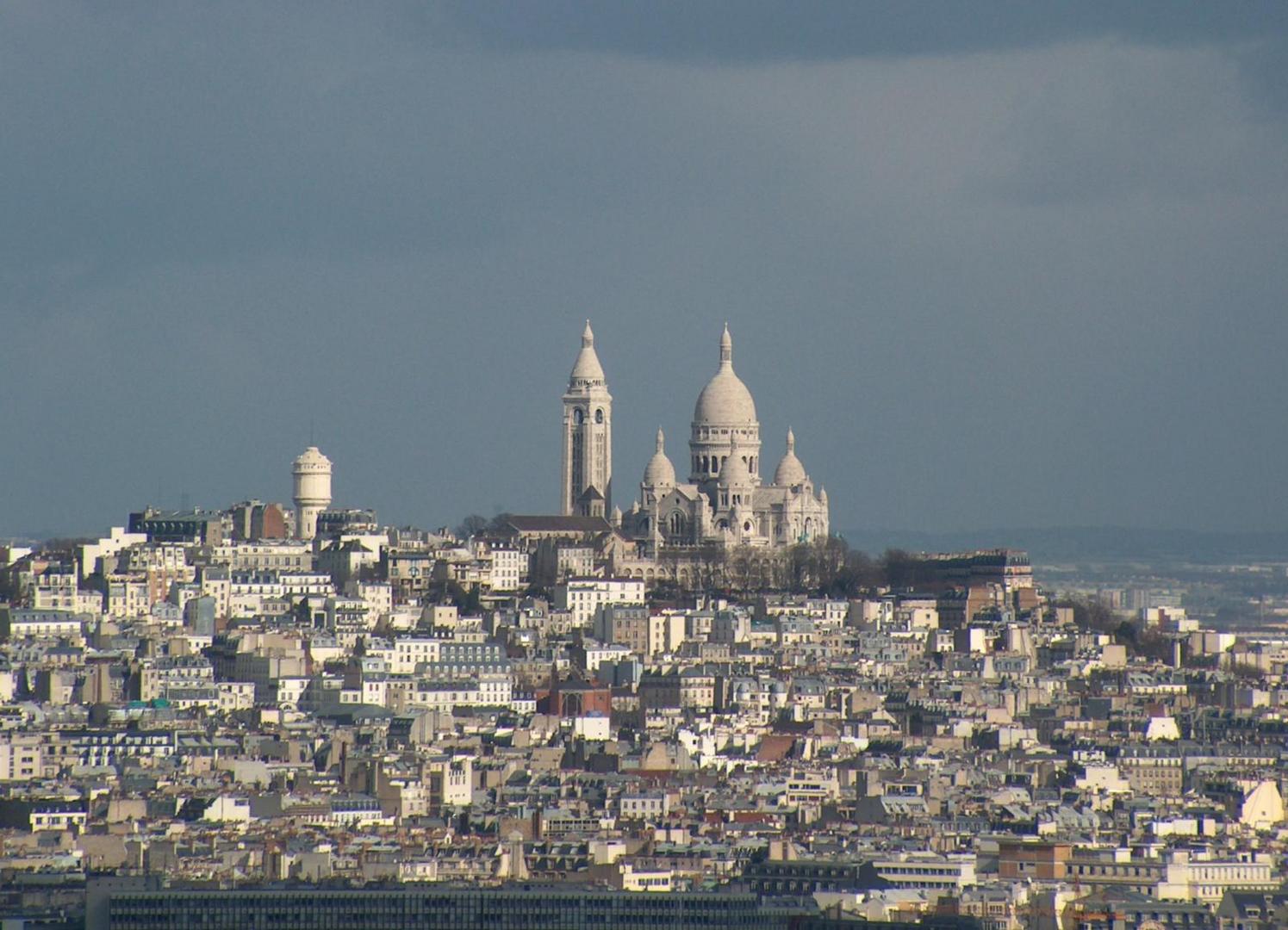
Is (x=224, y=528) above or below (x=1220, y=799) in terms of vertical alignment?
above

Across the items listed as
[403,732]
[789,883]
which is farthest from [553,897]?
[403,732]

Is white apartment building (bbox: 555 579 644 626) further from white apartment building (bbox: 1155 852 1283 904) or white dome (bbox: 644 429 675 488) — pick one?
white apartment building (bbox: 1155 852 1283 904)

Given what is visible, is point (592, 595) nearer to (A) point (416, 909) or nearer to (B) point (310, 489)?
(B) point (310, 489)

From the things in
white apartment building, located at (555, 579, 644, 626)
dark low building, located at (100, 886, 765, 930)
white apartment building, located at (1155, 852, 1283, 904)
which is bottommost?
dark low building, located at (100, 886, 765, 930)

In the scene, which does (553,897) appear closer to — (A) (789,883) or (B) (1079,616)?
(A) (789,883)

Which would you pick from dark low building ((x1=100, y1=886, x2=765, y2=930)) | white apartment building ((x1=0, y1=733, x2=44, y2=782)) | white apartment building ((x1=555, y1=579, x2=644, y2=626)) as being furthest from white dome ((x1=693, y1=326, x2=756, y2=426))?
dark low building ((x1=100, y1=886, x2=765, y2=930))

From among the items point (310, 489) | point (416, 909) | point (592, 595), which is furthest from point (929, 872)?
point (310, 489)
